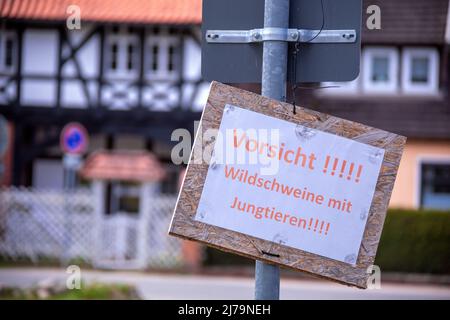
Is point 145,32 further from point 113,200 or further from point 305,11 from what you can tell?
point 305,11

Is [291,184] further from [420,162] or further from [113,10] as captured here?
[113,10]

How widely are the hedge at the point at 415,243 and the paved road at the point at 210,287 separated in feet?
2.49

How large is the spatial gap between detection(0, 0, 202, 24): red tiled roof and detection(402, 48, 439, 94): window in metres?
5.00

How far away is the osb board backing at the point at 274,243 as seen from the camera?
8.56 ft

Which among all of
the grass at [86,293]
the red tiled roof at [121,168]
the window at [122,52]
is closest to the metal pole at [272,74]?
the grass at [86,293]

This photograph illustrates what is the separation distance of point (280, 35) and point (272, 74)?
133mm

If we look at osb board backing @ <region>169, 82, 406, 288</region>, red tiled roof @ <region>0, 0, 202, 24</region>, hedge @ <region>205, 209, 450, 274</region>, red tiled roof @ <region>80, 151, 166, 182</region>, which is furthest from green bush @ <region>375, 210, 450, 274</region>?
osb board backing @ <region>169, 82, 406, 288</region>

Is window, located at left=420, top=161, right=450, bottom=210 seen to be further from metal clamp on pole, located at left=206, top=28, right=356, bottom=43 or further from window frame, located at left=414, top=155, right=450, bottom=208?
metal clamp on pole, located at left=206, top=28, right=356, bottom=43

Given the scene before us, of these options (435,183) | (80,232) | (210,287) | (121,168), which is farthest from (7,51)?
(435,183)

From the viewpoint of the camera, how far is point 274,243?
263cm

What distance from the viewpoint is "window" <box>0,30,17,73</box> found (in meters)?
21.1

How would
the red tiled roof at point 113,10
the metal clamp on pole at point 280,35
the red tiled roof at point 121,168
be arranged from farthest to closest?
the red tiled roof at point 113,10 → the red tiled roof at point 121,168 → the metal clamp on pole at point 280,35

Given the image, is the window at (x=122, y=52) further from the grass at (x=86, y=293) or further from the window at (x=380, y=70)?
the grass at (x=86, y=293)

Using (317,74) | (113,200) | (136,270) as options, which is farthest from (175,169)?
(317,74)
